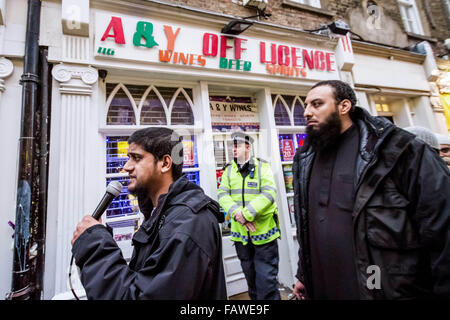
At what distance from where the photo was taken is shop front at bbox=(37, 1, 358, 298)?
2719mm

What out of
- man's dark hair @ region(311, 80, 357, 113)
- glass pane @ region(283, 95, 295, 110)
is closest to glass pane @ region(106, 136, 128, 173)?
man's dark hair @ region(311, 80, 357, 113)

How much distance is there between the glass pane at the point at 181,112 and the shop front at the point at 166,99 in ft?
0.06

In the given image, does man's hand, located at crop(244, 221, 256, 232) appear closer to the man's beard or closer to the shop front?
the shop front

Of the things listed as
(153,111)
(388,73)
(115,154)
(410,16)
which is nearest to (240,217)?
(115,154)

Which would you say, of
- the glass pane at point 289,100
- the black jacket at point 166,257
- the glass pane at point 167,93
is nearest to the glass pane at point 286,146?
the glass pane at point 289,100

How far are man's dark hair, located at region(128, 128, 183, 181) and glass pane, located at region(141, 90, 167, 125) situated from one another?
2079mm

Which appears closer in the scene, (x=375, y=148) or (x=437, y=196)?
(x=437, y=196)

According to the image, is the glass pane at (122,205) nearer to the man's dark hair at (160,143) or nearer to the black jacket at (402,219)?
the man's dark hair at (160,143)

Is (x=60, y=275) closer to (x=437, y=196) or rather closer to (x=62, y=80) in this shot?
(x=62, y=80)

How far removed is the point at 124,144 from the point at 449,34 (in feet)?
34.1

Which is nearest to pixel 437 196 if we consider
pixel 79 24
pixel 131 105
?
pixel 131 105

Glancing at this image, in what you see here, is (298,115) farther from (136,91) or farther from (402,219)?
(402,219)

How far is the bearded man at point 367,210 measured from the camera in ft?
3.99
